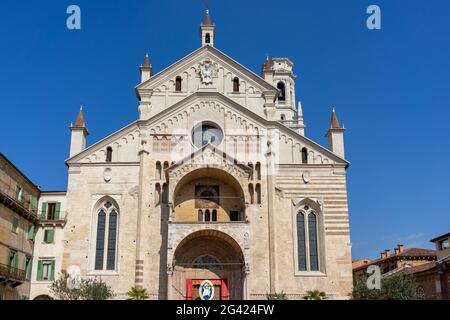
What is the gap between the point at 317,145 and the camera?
112 ft

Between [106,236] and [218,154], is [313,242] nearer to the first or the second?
[218,154]

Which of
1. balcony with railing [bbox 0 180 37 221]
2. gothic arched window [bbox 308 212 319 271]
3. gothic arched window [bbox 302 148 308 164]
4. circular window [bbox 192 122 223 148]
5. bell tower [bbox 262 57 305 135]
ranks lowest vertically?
gothic arched window [bbox 308 212 319 271]

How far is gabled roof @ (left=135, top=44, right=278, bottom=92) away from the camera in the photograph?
35.8 metres

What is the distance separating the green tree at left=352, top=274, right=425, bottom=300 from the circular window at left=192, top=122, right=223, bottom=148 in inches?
523

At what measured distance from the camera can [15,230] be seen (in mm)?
31438

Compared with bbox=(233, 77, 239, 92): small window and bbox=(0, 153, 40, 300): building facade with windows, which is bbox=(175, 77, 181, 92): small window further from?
bbox=(0, 153, 40, 300): building facade with windows

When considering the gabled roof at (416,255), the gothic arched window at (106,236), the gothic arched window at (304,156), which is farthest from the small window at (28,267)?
the gabled roof at (416,255)

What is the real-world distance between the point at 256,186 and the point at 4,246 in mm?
15944

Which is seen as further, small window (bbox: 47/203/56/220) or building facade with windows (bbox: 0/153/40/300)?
small window (bbox: 47/203/56/220)

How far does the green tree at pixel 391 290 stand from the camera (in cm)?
2773

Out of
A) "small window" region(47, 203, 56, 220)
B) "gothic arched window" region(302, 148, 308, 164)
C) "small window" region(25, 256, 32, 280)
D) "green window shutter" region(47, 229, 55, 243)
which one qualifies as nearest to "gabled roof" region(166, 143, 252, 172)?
"gothic arched window" region(302, 148, 308, 164)

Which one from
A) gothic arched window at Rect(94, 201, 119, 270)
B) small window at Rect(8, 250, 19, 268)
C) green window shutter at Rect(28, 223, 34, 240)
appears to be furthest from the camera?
green window shutter at Rect(28, 223, 34, 240)
